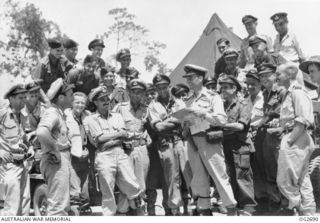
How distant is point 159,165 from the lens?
23.2 ft

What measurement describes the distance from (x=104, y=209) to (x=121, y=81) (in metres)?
2.77

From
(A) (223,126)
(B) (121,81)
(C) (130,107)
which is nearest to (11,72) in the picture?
(B) (121,81)

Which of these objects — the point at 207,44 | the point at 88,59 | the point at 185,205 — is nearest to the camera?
the point at 185,205

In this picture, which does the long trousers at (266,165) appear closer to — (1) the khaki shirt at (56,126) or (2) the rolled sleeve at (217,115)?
(2) the rolled sleeve at (217,115)

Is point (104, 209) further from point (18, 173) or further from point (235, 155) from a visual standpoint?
point (235, 155)

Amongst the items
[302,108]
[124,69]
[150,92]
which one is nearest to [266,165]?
[302,108]

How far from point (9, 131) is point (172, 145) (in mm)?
2336

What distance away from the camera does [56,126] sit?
5762mm

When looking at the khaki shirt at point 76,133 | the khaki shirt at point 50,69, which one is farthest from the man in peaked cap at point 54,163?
the khaki shirt at point 50,69

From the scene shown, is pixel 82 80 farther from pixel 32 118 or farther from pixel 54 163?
pixel 54 163

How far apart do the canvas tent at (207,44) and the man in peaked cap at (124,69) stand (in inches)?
170

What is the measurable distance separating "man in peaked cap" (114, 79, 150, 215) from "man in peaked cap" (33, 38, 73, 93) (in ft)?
4.53

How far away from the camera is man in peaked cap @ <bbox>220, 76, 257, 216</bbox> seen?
20.7 feet

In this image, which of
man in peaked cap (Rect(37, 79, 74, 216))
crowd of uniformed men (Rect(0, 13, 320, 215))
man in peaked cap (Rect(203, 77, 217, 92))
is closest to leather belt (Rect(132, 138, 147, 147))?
crowd of uniformed men (Rect(0, 13, 320, 215))
